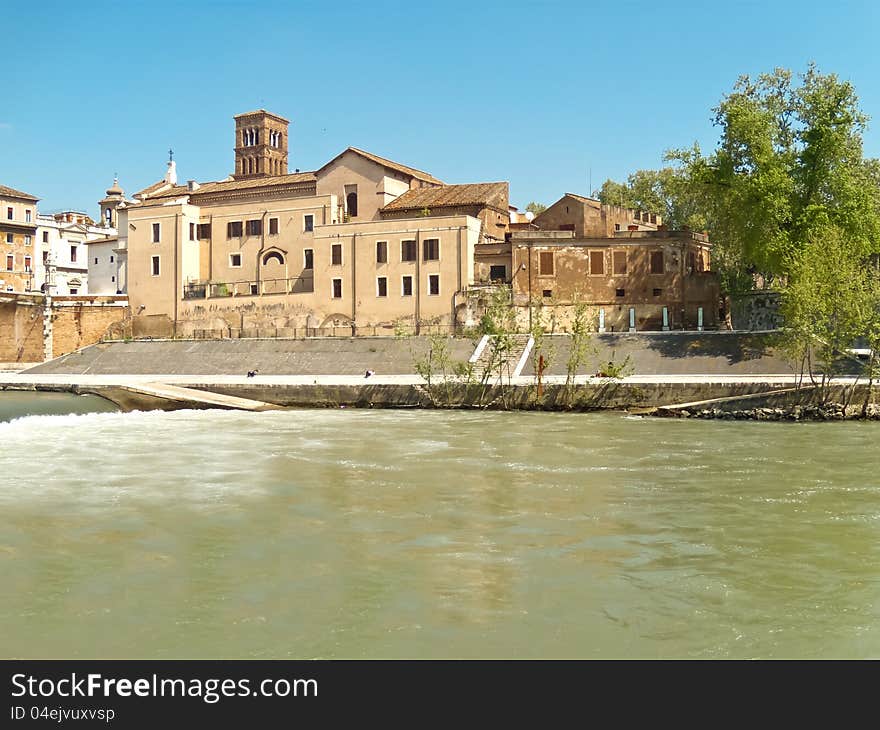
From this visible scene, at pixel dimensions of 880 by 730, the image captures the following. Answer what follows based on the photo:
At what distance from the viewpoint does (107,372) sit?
50094 mm

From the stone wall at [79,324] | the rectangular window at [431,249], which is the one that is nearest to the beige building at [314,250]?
the rectangular window at [431,249]

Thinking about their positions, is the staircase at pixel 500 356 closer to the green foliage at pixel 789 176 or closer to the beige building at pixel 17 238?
the green foliage at pixel 789 176

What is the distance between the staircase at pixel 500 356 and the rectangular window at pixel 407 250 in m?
8.46

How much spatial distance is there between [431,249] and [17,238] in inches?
1531

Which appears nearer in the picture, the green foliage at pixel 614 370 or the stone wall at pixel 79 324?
the green foliage at pixel 614 370

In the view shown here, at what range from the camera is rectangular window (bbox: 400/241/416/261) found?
5141cm

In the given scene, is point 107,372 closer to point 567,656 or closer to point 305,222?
point 305,222

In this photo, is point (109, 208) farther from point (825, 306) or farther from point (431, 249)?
point (825, 306)

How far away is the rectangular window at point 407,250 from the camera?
51406 millimetres
